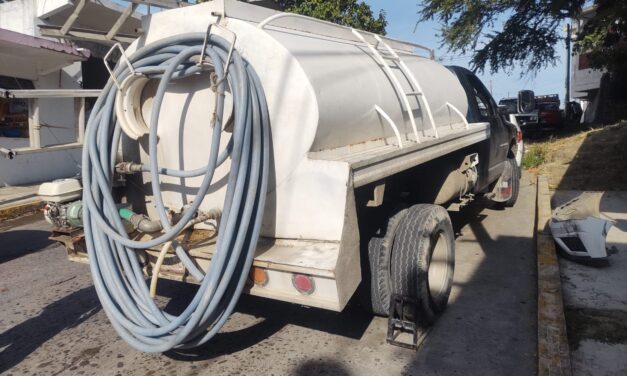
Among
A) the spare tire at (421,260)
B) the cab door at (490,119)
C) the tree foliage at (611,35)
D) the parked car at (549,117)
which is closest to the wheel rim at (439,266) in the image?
the spare tire at (421,260)

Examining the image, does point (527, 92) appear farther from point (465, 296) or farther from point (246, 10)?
point (246, 10)

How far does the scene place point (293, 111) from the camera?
10.1 ft

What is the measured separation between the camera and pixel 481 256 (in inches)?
Result: 223

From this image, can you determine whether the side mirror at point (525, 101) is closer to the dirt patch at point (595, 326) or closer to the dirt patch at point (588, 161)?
the dirt patch at point (588, 161)

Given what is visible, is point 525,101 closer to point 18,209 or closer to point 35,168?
point 18,209

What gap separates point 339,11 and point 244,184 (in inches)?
601

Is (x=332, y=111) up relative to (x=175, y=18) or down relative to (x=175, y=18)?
down

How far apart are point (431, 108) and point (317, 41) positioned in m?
1.65

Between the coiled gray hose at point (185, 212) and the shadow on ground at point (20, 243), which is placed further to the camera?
the shadow on ground at point (20, 243)

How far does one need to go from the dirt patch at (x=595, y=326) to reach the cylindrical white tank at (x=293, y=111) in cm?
193

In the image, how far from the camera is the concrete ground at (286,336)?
3.37 metres

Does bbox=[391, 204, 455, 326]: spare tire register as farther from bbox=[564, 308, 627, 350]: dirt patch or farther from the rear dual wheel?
bbox=[564, 308, 627, 350]: dirt patch

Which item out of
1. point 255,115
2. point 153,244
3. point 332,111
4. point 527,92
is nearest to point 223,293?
point 153,244

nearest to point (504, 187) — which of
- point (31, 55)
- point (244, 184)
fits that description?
point (244, 184)
